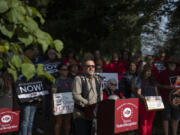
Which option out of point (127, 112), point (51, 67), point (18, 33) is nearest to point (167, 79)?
point (127, 112)


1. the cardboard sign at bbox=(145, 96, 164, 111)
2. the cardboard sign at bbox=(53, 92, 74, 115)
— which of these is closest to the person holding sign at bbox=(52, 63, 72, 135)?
the cardboard sign at bbox=(53, 92, 74, 115)

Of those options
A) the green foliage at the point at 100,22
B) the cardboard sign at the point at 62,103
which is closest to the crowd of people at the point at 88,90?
the cardboard sign at the point at 62,103

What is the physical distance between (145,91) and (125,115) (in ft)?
6.14

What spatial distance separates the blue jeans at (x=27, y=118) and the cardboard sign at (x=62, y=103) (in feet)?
1.50

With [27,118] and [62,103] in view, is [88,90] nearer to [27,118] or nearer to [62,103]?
[62,103]

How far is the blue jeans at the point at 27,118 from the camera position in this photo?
5582 millimetres

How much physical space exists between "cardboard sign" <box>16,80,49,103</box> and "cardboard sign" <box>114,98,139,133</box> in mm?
2182

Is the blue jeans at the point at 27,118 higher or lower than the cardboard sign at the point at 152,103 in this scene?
lower

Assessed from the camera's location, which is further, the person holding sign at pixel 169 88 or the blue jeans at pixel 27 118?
the person holding sign at pixel 169 88

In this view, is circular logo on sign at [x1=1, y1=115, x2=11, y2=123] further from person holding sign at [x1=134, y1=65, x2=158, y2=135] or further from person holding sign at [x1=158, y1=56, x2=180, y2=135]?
person holding sign at [x1=158, y1=56, x2=180, y2=135]

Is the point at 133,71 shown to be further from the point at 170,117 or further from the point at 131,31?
the point at 131,31

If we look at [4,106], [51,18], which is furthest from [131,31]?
[51,18]

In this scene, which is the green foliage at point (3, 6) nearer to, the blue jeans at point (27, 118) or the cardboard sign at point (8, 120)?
the cardboard sign at point (8, 120)

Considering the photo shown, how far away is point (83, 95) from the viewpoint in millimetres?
4492
